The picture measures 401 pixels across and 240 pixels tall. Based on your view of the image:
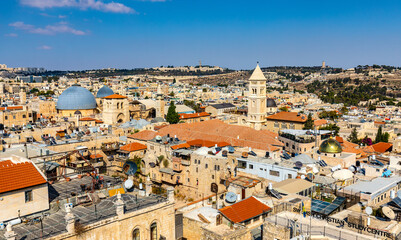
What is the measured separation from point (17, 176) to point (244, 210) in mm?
9958

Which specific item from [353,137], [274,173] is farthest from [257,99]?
[274,173]

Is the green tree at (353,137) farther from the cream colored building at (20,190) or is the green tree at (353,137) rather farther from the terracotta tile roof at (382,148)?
the cream colored building at (20,190)

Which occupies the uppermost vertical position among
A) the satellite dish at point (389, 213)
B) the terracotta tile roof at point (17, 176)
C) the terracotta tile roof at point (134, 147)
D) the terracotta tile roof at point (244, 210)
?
the terracotta tile roof at point (17, 176)

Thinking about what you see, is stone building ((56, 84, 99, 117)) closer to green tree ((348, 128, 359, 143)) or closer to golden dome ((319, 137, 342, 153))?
golden dome ((319, 137, 342, 153))

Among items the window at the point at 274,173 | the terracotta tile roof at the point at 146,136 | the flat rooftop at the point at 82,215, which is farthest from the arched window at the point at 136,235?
the terracotta tile roof at the point at 146,136

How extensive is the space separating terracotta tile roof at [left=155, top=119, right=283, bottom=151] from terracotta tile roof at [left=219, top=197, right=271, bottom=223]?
55.1 feet

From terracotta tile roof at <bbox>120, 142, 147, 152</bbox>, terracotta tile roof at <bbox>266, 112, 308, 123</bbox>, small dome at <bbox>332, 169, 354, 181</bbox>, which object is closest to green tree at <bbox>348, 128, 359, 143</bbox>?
terracotta tile roof at <bbox>266, 112, 308, 123</bbox>

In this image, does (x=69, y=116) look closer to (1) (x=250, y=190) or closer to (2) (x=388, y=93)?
(1) (x=250, y=190)

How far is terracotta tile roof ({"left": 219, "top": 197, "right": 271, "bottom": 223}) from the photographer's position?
1529 centimetres

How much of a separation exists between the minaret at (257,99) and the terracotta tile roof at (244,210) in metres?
35.6

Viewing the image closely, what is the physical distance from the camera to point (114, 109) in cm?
5188

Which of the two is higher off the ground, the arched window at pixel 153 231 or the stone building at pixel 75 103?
the stone building at pixel 75 103

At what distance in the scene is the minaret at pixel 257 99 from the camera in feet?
169

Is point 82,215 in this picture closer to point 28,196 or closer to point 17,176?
point 28,196
